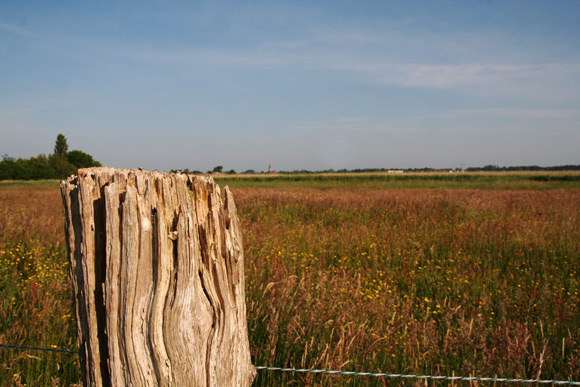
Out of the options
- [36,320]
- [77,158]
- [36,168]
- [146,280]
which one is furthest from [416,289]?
[77,158]

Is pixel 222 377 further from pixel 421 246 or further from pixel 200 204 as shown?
pixel 421 246

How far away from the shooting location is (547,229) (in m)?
7.04

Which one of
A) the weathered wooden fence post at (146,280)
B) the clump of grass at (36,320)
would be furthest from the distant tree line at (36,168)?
the weathered wooden fence post at (146,280)

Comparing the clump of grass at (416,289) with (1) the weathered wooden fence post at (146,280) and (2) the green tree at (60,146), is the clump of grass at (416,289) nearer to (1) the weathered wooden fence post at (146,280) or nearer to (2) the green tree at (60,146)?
(1) the weathered wooden fence post at (146,280)

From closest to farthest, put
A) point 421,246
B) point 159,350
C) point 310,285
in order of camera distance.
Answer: point 159,350 < point 310,285 < point 421,246

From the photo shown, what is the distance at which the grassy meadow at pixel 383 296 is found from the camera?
258 cm

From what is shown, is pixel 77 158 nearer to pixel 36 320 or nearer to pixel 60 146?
pixel 60 146

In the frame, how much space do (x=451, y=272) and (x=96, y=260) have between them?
469cm

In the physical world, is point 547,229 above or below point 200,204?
below

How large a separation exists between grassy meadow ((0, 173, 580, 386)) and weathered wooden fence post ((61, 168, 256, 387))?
1080mm

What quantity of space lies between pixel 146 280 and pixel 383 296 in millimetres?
2738

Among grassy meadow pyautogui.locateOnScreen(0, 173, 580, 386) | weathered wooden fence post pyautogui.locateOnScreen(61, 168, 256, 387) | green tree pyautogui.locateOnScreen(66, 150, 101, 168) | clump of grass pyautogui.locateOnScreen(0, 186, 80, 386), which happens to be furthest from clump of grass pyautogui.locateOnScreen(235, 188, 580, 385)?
green tree pyautogui.locateOnScreen(66, 150, 101, 168)

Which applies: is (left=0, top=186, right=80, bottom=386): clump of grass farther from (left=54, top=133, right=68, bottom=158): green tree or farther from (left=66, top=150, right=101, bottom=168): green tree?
(left=54, top=133, right=68, bottom=158): green tree

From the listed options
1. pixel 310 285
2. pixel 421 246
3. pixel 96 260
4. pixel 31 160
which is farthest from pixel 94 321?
pixel 31 160
